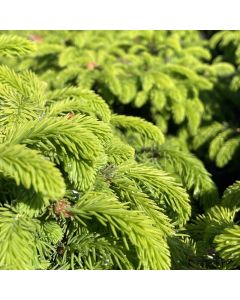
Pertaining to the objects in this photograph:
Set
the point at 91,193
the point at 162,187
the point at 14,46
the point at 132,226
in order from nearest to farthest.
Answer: the point at 132,226, the point at 91,193, the point at 162,187, the point at 14,46

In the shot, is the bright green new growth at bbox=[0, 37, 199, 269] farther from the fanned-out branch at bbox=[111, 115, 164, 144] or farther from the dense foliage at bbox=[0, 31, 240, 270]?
the fanned-out branch at bbox=[111, 115, 164, 144]

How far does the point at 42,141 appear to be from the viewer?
1.31 m

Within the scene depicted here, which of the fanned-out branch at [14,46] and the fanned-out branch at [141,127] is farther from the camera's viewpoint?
the fanned-out branch at [141,127]

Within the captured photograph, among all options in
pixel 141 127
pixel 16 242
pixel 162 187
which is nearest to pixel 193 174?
pixel 141 127

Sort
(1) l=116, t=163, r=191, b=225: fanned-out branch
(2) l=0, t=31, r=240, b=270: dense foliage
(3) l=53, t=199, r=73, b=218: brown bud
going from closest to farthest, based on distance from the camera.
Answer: (2) l=0, t=31, r=240, b=270: dense foliage, (3) l=53, t=199, r=73, b=218: brown bud, (1) l=116, t=163, r=191, b=225: fanned-out branch

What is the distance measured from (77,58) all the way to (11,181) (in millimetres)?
2129

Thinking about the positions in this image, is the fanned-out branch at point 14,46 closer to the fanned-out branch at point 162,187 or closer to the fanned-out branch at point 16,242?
the fanned-out branch at point 162,187

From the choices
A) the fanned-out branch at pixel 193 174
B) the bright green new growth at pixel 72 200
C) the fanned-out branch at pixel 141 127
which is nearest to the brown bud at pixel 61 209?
the bright green new growth at pixel 72 200

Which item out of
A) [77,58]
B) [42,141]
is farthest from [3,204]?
[77,58]

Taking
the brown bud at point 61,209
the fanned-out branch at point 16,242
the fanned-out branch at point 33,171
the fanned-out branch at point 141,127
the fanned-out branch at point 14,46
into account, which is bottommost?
the fanned-out branch at point 16,242

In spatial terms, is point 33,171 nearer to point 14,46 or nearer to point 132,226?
point 132,226

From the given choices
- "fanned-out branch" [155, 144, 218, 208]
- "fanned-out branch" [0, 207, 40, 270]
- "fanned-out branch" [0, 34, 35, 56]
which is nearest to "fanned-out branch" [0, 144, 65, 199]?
"fanned-out branch" [0, 207, 40, 270]

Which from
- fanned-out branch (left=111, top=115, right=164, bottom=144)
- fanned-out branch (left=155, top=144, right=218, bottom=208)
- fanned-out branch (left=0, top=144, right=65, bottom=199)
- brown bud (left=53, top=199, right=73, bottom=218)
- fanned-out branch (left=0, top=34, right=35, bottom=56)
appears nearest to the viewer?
fanned-out branch (left=0, top=144, right=65, bottom=199)
